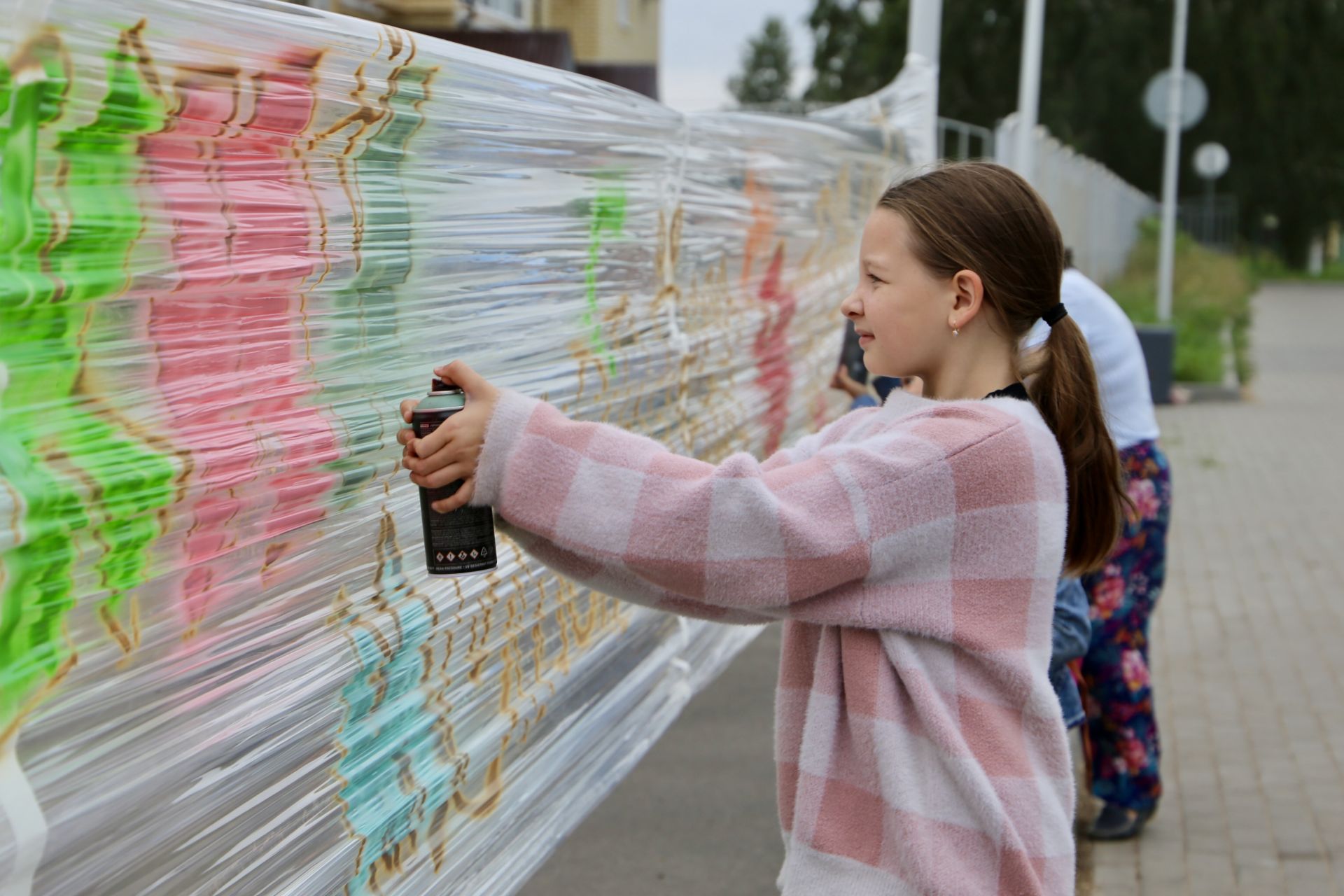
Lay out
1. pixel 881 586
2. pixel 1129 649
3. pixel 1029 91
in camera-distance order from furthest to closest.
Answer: pixel 1029 91, pixel 1129 649, pixel 881 586

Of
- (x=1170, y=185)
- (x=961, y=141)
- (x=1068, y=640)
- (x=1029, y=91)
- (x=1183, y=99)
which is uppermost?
(x=1183, y=99)

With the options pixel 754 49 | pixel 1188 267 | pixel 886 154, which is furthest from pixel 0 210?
pixel 754 49

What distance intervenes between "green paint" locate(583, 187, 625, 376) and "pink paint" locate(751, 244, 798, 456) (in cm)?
155

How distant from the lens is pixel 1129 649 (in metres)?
4.06

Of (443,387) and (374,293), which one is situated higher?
(374,293)

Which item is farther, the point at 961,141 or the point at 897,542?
the point at 961,141

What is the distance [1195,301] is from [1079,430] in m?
21.3

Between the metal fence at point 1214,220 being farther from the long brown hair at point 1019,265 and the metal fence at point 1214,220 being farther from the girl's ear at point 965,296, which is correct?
the girl's ear at point 965,296

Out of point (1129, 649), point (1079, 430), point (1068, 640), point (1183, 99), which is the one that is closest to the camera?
point (1079, 430)

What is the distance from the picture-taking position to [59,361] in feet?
5.22

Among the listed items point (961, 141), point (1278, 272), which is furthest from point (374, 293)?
point (1278, 272)

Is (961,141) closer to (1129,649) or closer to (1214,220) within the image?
(1129,649)

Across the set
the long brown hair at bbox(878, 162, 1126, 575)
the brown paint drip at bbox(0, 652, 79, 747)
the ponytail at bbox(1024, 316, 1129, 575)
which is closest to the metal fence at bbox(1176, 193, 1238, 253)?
the ponytail at bbox(1024, 316, 1129, 575)

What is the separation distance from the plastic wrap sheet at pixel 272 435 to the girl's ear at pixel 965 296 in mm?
860
